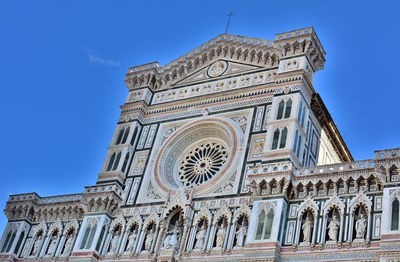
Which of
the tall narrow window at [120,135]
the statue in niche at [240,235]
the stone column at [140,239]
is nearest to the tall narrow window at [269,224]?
the statue in niche at [240,235]

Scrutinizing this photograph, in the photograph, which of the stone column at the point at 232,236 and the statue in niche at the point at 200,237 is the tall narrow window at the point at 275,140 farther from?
the statue in niche at the point at 200,237

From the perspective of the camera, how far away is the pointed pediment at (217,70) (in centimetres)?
2984

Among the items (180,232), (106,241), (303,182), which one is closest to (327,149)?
(303,182)

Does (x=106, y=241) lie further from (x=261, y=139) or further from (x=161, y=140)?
(x=261, y=139)

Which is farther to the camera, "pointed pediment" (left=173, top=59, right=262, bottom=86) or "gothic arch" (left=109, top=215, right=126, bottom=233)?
"pointed pediment" (left=173, top=59, right=262, bottom=86)

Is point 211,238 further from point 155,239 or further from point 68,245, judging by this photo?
point 68,245

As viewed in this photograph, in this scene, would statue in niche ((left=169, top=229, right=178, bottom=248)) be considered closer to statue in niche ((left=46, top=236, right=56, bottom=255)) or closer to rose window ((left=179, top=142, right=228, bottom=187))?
rose window ((left=179, top=142, right=228, bottom=187))

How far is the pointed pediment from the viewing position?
1175 inches

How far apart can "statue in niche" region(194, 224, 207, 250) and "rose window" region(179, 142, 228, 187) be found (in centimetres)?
265

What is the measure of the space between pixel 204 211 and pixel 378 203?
6802 mm

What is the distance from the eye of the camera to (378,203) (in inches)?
860

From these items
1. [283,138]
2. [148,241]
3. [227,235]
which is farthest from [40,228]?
[283,138]

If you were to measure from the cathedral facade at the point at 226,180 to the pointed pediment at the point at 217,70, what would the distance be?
0.07 meters

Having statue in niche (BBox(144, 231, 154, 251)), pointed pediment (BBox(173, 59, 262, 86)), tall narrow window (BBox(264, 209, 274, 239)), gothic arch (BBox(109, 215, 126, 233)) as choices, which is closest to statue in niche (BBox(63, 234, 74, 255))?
gothic arch (BBox(109, 215, 126, 233))
